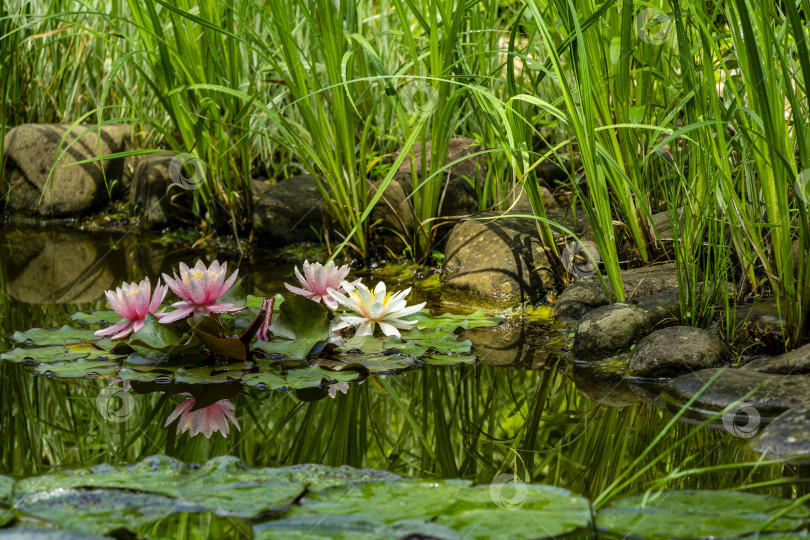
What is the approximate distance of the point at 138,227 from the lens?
435cm

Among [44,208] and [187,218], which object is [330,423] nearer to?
[187,218]

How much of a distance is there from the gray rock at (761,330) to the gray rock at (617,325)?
Result: 0.58 ft

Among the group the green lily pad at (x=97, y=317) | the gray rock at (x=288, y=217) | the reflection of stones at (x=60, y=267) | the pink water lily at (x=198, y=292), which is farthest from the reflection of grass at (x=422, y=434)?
the gray rock at (x=288, y=217)

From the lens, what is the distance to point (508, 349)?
2.26 metres

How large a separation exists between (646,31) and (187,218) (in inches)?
98.5

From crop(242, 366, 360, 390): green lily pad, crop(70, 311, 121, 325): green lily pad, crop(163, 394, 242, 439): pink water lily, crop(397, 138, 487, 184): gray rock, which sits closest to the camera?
crop(163, 394, 242, 439): pink water lily

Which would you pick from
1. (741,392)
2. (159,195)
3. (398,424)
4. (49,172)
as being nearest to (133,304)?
(398,424)

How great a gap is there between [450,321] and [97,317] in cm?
106

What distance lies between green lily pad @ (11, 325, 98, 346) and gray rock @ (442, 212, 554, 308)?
3.94ft

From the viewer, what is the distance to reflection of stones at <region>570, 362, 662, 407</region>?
1.87 m

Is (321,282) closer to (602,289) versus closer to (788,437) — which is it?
(602,289)

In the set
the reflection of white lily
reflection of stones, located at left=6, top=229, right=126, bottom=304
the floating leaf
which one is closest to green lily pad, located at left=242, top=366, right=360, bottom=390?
the reflection of white lily

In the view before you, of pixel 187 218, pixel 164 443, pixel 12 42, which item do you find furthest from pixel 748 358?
pixel 12 42

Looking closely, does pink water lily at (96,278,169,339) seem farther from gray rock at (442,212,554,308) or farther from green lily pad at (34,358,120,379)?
gray rock at (442,212,554,308)
